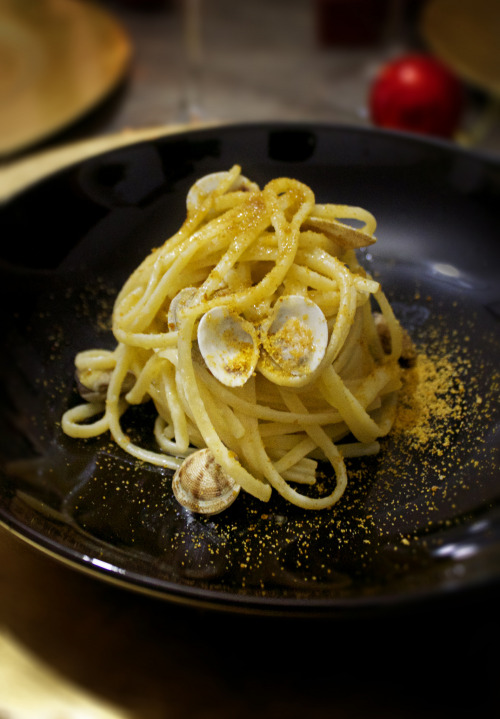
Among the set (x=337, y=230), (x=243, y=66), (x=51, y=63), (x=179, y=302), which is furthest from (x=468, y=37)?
(x=179, y=302)

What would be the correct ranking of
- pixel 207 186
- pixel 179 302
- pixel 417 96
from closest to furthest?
1. pixel 179 302
2. pixel 207 186
3. pixel 417 96

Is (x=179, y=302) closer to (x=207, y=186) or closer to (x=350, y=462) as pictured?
(x=207, y=186)

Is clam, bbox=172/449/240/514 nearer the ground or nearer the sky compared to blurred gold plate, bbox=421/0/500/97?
nearer the ground

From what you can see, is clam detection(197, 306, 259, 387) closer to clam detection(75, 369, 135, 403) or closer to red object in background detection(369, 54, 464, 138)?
clam detection(75, 369, 135, 403)

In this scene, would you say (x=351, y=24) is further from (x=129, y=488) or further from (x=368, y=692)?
(x=368, y=692)

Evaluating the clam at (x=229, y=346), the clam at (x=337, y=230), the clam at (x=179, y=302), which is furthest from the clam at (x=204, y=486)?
the clam at (x=337, y=230)

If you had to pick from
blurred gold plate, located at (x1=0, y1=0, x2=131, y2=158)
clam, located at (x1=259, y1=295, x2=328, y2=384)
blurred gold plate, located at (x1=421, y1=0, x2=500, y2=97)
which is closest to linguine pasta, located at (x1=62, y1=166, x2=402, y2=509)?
clam, located at (x1=259, y1=295, x2=328, y2=384)

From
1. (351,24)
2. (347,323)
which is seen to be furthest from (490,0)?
(347,323)

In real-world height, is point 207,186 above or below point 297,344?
above
